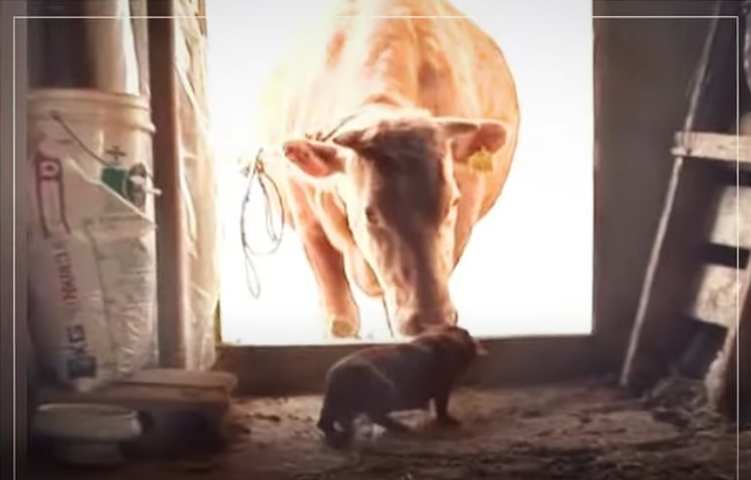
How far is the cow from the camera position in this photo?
78.0 inches

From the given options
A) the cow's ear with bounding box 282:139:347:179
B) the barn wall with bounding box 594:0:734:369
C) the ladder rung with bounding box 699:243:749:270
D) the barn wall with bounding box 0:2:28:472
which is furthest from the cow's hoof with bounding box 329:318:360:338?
the ladder rung with bounding box 699:243:749:270

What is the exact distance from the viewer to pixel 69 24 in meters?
1.95

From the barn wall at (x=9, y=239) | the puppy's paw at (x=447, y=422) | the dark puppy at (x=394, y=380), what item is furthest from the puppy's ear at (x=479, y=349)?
the barn wall at (x=9, y=239)

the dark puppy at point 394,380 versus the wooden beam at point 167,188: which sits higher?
the wooden beam at point 167,188

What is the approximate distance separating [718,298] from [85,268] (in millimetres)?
1149

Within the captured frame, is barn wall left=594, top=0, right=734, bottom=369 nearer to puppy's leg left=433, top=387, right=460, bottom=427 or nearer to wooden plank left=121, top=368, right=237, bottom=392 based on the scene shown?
puppy's leg left=433, top=387, right=460, bottom=427

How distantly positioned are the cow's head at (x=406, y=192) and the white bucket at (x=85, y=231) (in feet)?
1.02

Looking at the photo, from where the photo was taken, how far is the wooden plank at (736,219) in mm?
2006

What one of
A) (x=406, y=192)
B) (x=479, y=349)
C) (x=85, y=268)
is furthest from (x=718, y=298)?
(x=85, y=268)

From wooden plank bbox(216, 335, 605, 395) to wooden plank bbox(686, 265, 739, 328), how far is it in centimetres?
21

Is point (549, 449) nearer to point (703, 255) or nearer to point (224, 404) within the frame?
point (703, 255)

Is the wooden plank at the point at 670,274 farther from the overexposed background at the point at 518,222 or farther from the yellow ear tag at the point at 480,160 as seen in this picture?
the yellow ear tag at the point at 480,160

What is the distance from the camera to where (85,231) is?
195 cm

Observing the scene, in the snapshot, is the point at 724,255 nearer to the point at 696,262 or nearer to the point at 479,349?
the point at 696,262
